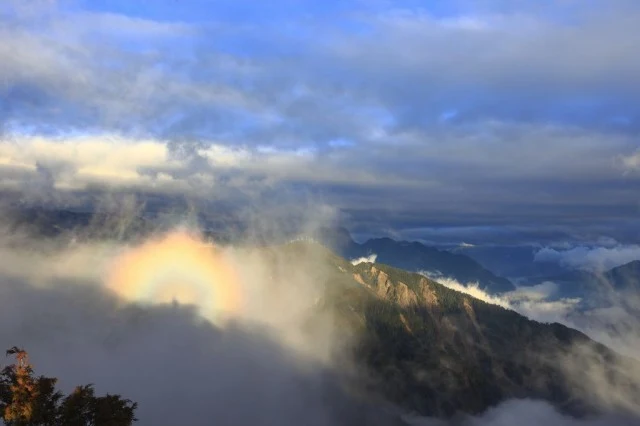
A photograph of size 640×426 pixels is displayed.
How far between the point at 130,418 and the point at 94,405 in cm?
540

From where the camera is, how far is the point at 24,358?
7512 centimetres

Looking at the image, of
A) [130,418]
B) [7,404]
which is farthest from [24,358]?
[130,418]

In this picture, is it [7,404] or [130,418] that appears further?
[130,418]

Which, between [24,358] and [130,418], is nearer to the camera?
[24,358]

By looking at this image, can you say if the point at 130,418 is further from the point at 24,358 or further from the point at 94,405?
the point at 24,358

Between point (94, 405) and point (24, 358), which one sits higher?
point (24, 358)

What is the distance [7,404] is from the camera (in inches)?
2948

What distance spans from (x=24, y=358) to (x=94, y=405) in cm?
1143

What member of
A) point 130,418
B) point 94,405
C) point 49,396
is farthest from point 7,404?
point 130,418

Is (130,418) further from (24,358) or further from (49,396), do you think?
(24,358)

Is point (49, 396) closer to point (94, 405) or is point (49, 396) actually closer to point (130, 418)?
point (94, 405)

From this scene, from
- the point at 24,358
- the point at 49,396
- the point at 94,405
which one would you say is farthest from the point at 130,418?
the point at 24,358

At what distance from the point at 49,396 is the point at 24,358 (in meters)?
6.74

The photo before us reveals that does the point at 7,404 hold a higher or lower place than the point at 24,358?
lower
